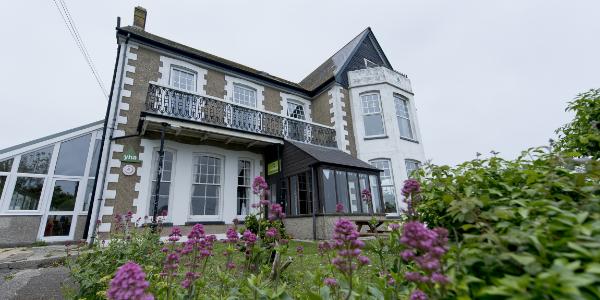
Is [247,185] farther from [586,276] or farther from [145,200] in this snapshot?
[586,276]

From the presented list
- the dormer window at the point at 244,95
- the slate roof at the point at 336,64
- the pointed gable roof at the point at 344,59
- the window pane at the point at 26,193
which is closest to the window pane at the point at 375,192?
the pointed gable roof at the point at 344,59

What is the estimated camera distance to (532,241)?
998 mm

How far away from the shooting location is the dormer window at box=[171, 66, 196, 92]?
33.0 ft

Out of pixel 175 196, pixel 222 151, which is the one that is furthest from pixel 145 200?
pixel 222 151

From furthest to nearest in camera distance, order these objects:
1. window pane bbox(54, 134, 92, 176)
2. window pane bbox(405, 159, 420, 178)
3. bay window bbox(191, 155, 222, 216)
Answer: window pane bbox(405, 159, 420, 178)
bay window bbox(191, 155, 222, 216)
window pane bbox(54, 134, 92, 176)

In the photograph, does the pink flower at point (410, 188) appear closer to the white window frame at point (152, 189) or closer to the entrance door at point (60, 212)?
the white window frame at point (152, 189)

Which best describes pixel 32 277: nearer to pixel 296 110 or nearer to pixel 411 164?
pixel 296 110

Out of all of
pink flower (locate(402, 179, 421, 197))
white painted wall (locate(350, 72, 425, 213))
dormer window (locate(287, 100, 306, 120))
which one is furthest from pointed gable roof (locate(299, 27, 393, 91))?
pink flower (locate(402, 179, 421, 197))

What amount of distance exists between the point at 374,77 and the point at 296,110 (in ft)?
13.8

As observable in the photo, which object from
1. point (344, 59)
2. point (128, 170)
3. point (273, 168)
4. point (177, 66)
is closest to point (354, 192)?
point (273, 168)

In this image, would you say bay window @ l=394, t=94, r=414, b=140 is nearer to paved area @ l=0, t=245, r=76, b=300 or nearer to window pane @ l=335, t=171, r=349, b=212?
window pane @ l=335, t=171, r=349, b=212

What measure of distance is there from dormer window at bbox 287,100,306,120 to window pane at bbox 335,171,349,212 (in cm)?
476

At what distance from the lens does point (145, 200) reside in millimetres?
8094

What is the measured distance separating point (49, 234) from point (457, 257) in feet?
38.2
